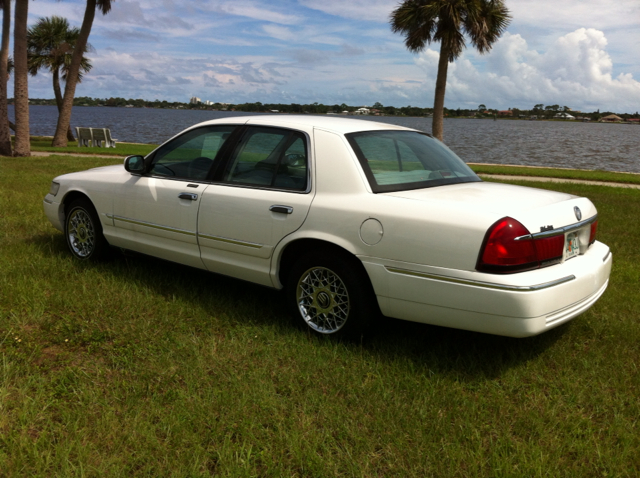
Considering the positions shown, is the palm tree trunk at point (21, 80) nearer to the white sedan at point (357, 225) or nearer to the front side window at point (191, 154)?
the white sedan at point (357, 225)

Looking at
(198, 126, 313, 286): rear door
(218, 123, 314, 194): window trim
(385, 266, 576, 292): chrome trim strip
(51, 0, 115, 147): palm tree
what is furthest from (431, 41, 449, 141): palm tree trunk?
(385, 266, 576, 292): chrome trim strip

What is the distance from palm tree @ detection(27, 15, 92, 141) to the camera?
34.8m

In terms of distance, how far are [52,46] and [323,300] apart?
38229 millimetres

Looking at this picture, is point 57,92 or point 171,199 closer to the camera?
point 171,199

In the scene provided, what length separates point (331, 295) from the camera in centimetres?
412

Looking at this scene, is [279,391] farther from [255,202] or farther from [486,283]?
[255,202]

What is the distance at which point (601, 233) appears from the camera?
8172 mm

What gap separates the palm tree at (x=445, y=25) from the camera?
20.7m

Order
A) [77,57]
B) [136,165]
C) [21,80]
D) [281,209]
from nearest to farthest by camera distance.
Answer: [281,209]
[136,165]
[21,80]
[77,57]

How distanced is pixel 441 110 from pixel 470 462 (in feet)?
65.2

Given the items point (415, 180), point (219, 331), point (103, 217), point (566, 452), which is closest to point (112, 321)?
point (219, 331)

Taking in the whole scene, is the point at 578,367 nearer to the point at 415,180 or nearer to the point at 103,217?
the point at 415,180

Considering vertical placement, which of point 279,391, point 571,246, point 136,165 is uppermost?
point 136,165

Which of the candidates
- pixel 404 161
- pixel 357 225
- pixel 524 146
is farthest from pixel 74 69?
pixel 524 146
